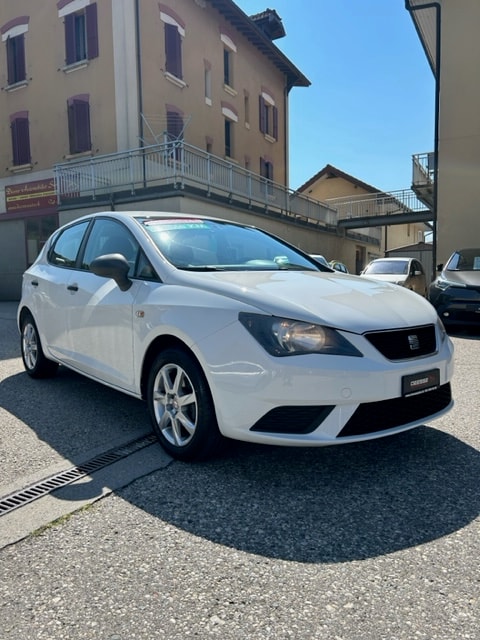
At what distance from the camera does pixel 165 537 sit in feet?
7.36

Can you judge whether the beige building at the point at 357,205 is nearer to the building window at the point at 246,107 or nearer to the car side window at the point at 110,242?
the building window at the point at 246,107

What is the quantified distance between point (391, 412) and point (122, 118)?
15.1 m

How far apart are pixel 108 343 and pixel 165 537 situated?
67.5 inches

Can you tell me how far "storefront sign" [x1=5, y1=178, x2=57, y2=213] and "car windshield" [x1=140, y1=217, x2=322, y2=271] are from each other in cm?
1392

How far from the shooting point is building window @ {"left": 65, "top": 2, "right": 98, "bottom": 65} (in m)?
15.9

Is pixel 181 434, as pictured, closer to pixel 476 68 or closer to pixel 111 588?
pixel 111 588

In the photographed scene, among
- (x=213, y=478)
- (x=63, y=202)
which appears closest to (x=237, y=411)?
(x=213, y=478)

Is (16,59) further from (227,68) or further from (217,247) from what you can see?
(217,247)

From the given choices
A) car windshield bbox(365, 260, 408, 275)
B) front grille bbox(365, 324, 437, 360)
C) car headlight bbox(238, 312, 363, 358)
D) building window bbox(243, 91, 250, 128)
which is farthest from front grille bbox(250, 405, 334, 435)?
building window bbox(243, 91, 250, 128)

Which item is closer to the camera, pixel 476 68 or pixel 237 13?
pixel 476 68

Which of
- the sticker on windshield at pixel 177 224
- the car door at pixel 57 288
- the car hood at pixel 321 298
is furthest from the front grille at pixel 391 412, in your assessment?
the car door at pixel 57 288

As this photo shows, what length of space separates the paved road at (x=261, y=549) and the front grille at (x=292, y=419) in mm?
330

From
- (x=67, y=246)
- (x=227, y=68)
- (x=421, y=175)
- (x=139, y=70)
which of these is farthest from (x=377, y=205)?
(x=67, y=246)

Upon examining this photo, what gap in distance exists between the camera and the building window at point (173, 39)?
16.4 meters
